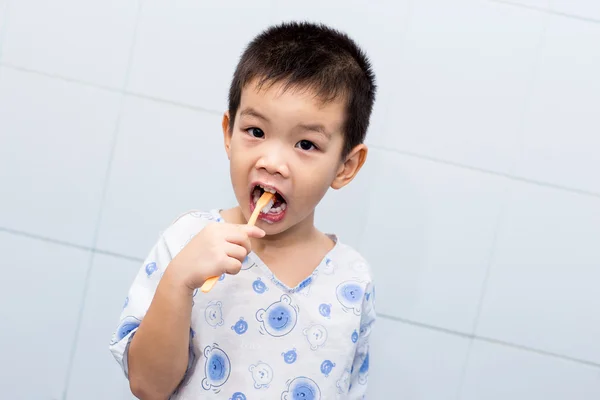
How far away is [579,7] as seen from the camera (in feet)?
4.24

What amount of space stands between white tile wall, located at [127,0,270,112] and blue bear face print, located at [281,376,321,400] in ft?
1.99

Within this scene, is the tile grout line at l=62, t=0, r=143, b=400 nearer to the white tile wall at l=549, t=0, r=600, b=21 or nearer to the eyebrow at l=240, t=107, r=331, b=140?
the eyebrow at l=240, t=107, r=331, b=140

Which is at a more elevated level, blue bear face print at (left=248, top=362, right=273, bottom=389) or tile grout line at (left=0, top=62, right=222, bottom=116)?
tile grout line at (left=0, top=62, right=222, bottom=116)

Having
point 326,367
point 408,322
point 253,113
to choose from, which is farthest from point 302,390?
point 408,322

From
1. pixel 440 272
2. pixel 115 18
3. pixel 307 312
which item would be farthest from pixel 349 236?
pixel 115 18

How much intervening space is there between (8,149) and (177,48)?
37cm

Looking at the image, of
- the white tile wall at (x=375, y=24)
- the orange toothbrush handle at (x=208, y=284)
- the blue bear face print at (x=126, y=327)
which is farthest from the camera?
the white tile wall at (x=375, y=24)

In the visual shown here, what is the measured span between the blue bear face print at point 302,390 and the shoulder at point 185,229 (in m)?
0.23

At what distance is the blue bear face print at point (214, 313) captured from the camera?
34.6 inches

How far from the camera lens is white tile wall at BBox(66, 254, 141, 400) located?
1322 millimetres

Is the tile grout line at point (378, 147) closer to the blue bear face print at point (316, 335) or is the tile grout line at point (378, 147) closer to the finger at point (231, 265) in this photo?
the blue bear face print at point (316, 335)

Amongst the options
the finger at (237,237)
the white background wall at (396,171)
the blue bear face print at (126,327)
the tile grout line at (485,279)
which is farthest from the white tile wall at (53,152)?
the tile grout line at (485,279)

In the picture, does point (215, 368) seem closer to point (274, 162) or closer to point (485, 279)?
point (274, 162)

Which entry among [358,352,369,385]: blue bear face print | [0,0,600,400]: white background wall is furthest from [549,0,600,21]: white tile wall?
[358,352,369,385]: blue bear face print
